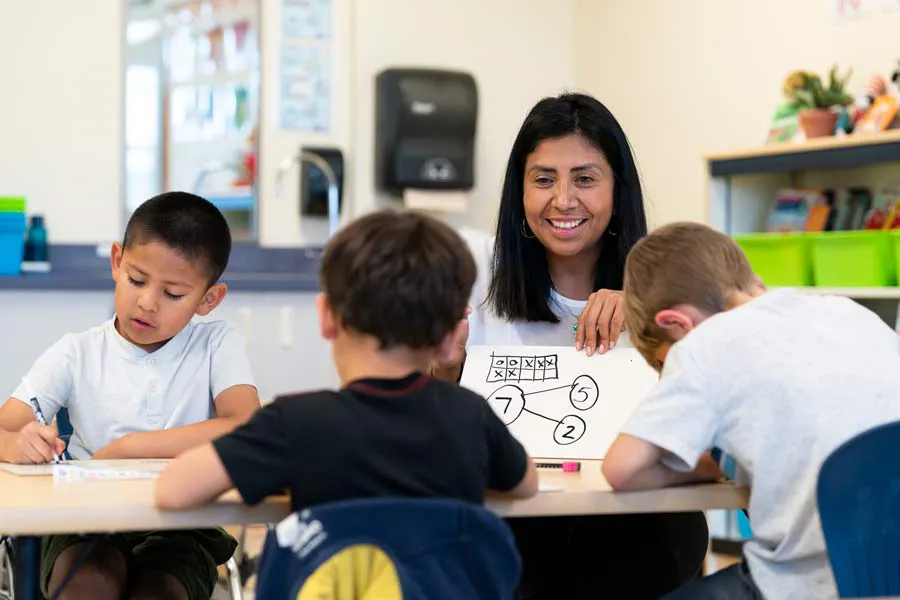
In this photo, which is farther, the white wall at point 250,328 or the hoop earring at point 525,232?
the white wall at point 250,328

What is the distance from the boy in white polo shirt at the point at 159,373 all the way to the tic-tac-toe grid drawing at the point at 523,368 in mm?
435

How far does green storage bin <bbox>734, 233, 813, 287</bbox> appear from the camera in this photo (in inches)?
159

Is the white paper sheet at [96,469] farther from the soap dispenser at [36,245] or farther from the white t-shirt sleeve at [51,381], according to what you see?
the soap dispenser at [36,245]

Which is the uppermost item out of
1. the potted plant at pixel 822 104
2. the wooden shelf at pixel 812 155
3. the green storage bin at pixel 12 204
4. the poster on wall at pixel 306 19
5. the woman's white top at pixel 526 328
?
the poster on wall at pixel 306 19

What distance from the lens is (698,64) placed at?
5.25 m

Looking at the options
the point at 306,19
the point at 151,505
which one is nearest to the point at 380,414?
the point at 151,505

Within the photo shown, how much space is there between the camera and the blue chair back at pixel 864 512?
58.2 inches

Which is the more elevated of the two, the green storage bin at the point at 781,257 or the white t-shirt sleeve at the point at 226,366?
the green storage bin at the point at 781,257

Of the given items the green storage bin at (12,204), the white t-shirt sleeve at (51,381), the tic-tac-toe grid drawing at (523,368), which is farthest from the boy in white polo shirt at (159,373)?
the green storage bin at (12,204)

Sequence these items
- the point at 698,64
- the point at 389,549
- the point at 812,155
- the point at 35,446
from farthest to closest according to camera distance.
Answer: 1. the point at 698,64
2. the point at 812,155
3. the point at 35,446
4. the point at 389,549

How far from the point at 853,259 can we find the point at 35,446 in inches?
111

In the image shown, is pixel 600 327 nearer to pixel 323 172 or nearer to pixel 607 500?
pixel 607 500

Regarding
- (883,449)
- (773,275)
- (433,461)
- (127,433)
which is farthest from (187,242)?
(773,275)

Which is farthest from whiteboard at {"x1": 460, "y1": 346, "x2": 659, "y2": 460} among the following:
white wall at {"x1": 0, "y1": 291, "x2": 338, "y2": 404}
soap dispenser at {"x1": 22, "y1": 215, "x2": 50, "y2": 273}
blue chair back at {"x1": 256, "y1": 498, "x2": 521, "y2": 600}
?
soap dispenser at {"x1": 22, "y1": 215, "x2": 50, "y2": 273}
